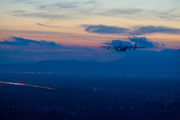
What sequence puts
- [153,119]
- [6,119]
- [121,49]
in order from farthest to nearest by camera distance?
[153,119] < [6,119] < [121,49]

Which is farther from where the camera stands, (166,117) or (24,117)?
(166,117)

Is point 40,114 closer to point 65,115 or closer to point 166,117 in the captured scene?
point 65,115

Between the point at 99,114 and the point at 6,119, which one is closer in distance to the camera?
the point at 6,119

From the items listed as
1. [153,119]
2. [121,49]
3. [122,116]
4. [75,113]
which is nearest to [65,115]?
[75,113]

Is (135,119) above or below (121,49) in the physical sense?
below

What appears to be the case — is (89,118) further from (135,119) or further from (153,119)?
(153,119)

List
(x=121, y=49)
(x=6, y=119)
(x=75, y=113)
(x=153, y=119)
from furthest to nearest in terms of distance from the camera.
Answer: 1. (x=75, y=113)
2. (x=153, y=119)
3. (x=6, y=119)
4. (x=121, y=49)

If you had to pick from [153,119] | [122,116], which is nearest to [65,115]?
[122,116]

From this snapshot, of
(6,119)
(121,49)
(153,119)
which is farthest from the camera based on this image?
(153,119)

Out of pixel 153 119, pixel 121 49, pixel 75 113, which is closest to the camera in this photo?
pixel 121 49

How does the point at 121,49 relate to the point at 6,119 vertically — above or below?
above
